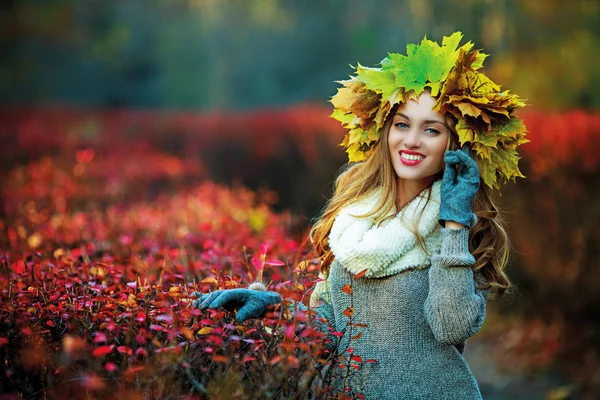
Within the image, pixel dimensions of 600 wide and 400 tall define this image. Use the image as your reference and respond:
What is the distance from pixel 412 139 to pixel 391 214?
1.01 feet

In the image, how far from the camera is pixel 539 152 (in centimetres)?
662

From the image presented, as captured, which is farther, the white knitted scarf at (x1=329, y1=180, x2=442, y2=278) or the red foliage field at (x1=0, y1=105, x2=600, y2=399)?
the white knitted scarf at (x1=329, y1=180, x2=442, y2=278)

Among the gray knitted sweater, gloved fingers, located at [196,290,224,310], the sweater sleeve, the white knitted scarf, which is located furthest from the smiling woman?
gloved fingers, located at [196,290,224,310]

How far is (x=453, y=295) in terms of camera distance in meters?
2.60

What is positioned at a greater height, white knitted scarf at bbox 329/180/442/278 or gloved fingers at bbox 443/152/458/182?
gloved fingers at bbox 443/152/458/182

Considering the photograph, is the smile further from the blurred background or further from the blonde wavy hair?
the blurred background

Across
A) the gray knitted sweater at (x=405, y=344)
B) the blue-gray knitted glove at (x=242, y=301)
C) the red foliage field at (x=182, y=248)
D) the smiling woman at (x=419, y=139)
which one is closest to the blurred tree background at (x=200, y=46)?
the red foliage field at (x=182, y=248)

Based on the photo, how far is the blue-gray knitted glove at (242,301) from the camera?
102 inches

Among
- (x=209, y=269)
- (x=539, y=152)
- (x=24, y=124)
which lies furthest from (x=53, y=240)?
(x=24, y=124)

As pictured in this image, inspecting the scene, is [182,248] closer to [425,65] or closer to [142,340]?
[425,65]

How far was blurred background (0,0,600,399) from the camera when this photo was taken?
21.6 feet

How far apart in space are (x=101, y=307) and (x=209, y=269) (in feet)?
3.36

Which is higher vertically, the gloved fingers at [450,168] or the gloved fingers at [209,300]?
the gloved fingers at [450,168]

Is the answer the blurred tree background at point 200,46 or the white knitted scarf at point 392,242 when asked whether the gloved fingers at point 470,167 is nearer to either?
the white knitted scarf at point 392,242
